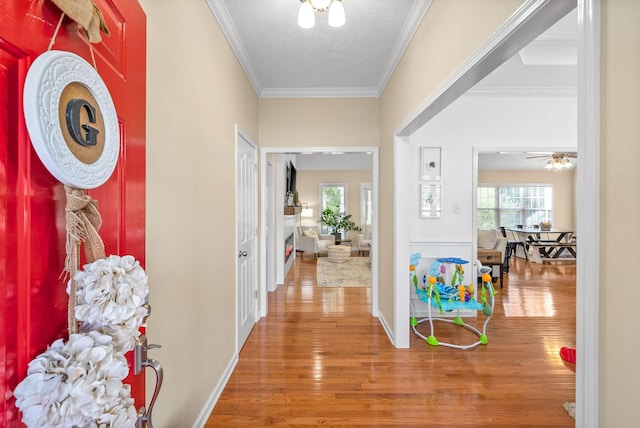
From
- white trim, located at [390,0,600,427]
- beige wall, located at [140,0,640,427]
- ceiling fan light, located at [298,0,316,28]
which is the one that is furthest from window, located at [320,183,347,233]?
white trim, located at [390,0,600,427]

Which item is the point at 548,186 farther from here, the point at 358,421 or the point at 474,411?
the point at 358,421

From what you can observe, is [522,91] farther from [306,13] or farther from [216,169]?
[216,169]

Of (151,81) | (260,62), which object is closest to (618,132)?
(151,81)

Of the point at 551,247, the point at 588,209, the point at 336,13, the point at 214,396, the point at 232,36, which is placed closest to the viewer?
the point at 588,209

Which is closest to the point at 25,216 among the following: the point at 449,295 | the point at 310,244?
the point at 449,295

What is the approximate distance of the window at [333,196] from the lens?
372 inches

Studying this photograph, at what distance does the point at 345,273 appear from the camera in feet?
19.8

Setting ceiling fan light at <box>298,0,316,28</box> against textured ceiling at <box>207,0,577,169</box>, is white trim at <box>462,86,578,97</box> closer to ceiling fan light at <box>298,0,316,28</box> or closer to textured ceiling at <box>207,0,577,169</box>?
textured ceiling at <box>207,0,577,169</box>

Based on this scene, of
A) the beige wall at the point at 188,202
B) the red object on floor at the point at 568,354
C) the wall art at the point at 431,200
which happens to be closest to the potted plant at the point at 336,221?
the wall art at the point at 431,200

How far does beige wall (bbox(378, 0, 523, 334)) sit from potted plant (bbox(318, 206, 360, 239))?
5327 millimetres

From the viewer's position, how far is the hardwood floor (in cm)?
199

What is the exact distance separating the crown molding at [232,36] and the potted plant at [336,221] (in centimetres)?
602

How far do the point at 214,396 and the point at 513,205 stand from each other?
993 centimetres

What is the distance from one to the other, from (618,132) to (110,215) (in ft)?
4.51
